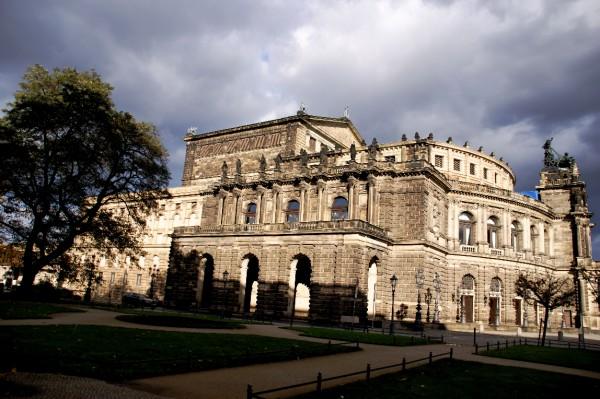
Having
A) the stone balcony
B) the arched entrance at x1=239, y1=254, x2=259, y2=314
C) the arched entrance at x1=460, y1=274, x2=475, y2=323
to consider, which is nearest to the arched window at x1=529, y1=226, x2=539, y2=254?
the arched entrance at x1=460, y1=274, x2=475, y2=323

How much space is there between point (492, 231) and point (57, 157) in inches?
1740

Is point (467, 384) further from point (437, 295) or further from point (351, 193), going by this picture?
point (437, 295)

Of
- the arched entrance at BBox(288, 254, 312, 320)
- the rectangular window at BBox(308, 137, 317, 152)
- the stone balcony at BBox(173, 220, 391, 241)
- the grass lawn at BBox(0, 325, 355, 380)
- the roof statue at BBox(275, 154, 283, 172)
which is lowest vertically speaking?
the grass lawn at BBox(0, 325, 355, 380)

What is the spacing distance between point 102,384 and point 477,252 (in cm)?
4634

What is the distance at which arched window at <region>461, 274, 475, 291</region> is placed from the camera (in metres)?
50.3

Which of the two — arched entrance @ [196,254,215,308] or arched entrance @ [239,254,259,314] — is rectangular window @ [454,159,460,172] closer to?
arched entrance @ [239,254,259,314]

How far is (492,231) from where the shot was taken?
53.2m

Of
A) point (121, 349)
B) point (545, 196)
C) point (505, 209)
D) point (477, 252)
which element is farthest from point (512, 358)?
point (545, 196)

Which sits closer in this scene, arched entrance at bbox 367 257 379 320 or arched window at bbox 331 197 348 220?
arched entrance at bbox 367 257 379 320

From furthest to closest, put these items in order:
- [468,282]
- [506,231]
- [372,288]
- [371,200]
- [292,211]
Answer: [506,231] < [292,211] < [468,282] < [371,200] < [372,288]

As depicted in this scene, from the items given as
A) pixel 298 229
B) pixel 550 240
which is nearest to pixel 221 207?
pixel 298 229

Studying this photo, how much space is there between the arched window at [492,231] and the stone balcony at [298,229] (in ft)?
49.3

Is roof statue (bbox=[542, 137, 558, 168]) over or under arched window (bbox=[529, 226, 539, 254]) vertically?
over

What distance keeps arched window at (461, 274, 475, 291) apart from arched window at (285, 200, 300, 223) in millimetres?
19085
